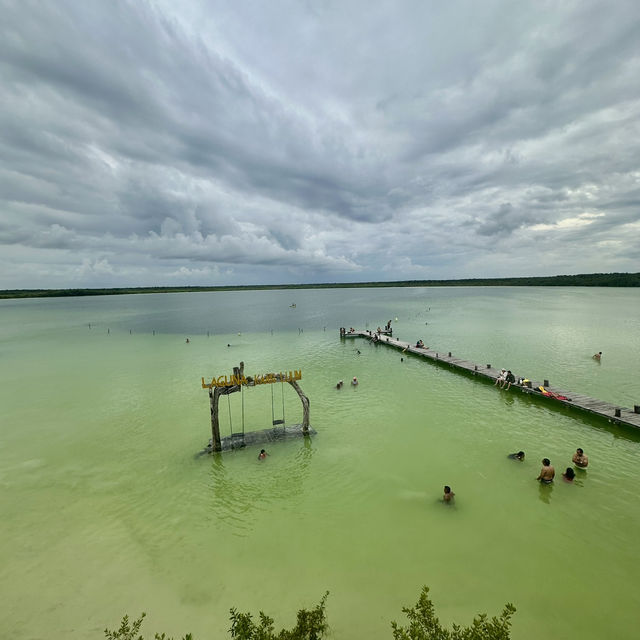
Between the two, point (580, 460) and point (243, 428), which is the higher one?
point (580, 460)

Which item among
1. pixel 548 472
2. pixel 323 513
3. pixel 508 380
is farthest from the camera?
pixel 508 380

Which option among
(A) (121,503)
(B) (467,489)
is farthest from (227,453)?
(B) (467,489)

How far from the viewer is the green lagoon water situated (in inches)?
421

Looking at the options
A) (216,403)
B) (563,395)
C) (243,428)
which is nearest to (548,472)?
(563,395)

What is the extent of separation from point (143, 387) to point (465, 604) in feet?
109

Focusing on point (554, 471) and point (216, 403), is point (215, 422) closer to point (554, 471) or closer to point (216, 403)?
A: point (216, 403)

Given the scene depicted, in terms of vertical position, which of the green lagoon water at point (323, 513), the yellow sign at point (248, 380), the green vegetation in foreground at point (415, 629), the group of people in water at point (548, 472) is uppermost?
the yellow sign at point (248, 380)

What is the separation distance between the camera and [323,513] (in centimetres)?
1491

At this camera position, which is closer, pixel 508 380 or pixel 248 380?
pixel 248 380

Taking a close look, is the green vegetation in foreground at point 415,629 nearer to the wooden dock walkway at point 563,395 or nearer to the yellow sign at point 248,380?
the yellow sign at point 248,380

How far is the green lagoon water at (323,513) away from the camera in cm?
1070

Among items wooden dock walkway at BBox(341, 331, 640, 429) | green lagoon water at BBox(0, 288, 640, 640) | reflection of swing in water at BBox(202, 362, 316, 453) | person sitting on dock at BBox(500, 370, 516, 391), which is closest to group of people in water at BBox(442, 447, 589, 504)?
green lagoon water at BBox(0, 288, 640, 640)

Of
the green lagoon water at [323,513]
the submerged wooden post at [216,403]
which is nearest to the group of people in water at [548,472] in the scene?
the green lagoon water at [323,513]

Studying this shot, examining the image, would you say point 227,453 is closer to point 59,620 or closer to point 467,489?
point 59,620
